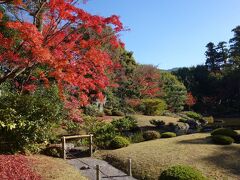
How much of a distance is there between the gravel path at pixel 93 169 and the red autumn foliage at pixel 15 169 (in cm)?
228

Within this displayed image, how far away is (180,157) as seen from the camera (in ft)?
46.5

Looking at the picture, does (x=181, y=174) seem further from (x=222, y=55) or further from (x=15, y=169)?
(x=222, y=55)

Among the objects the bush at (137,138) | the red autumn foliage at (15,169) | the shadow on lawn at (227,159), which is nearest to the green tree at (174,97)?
the bush at (137,138)

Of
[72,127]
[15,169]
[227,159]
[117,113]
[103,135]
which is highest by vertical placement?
[117,113]

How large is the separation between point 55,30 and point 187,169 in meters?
7.58

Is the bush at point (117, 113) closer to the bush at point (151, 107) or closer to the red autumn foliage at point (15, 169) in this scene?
the bush at point (151, 107)

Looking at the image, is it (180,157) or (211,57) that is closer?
(180,157)

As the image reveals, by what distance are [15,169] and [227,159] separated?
358 inches

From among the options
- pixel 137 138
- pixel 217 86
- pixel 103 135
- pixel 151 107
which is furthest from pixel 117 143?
pixel 217 86

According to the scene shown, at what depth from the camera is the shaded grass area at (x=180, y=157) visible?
41.6ft

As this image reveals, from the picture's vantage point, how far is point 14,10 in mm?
13609

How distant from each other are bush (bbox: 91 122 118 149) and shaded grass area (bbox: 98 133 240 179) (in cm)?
139

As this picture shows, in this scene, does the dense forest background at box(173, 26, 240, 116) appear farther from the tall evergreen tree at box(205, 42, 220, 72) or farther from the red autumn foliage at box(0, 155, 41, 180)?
the red autumn foliage at box(0, 155, 41, 180)

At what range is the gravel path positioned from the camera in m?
12.4
